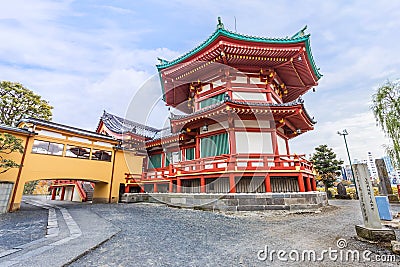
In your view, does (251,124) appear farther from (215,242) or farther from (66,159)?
(66,159)

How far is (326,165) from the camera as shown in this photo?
66.1 ft

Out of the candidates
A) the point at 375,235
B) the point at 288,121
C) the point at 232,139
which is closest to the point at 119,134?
the point at 232,139

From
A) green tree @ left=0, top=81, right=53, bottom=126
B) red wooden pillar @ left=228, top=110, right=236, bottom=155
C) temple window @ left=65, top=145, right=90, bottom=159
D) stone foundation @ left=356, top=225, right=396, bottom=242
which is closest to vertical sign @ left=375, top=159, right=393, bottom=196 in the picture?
red wooden pillar @ left=228, top=110, right=236, bottom=155

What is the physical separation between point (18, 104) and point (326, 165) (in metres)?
30.0

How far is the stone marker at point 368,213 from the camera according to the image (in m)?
3.98

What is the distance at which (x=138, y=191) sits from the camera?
14461mm

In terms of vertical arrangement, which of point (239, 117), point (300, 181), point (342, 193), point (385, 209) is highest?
point (239, 117)

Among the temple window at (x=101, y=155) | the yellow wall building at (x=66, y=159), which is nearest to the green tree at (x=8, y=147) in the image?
the yellow wall building at (x=66, y=159)

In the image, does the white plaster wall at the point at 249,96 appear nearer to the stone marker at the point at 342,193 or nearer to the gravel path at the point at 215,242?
the gravel path at the point at 215,242

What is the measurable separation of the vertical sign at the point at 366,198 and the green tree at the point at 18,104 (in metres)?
22.0

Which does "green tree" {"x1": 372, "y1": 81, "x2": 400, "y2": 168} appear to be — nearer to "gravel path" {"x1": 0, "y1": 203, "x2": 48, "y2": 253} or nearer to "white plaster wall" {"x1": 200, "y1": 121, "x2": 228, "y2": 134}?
A: "white plaster wall" {"x1": 200, "y1": 121, "x2": 228, "y2": 134}

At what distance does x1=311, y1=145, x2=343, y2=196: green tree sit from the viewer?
1977 centimetres

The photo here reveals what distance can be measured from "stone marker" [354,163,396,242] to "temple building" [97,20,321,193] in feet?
12.6

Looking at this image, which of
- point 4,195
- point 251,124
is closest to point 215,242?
point 251,124
